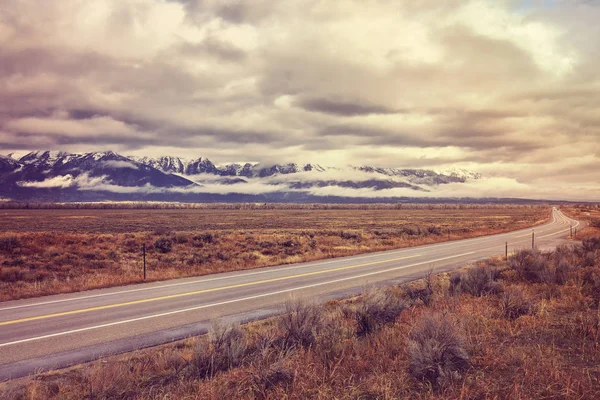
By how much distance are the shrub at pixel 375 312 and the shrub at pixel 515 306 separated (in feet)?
7.36

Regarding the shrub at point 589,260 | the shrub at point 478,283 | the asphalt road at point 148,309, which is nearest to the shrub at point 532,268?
the shrub at point 589,260

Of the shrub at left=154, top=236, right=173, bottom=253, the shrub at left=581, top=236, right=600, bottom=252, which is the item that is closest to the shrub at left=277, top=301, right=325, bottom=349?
the shrub at left=581, top=236, right=600, bottom=252

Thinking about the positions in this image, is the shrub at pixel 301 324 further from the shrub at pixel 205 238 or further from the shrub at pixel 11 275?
the shrub at pixel 205 238

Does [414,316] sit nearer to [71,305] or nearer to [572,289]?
[572,289]

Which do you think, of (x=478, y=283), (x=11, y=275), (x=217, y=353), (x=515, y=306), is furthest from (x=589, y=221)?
(x=217, y=353)

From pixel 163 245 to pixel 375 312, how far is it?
2544 centimetres

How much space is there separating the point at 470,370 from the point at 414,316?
10.5 feet

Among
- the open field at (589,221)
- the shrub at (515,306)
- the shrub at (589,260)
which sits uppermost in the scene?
the shrub at (515,306)

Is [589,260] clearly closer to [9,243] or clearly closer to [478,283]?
[478,283]

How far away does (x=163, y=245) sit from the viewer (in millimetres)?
31281

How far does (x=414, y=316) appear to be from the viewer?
9.29 metres

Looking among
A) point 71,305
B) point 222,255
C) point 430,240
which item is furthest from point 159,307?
point 430,240

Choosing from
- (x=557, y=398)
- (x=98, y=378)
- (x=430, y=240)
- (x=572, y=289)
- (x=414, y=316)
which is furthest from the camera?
(x=430, y=240)

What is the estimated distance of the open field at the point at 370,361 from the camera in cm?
546
